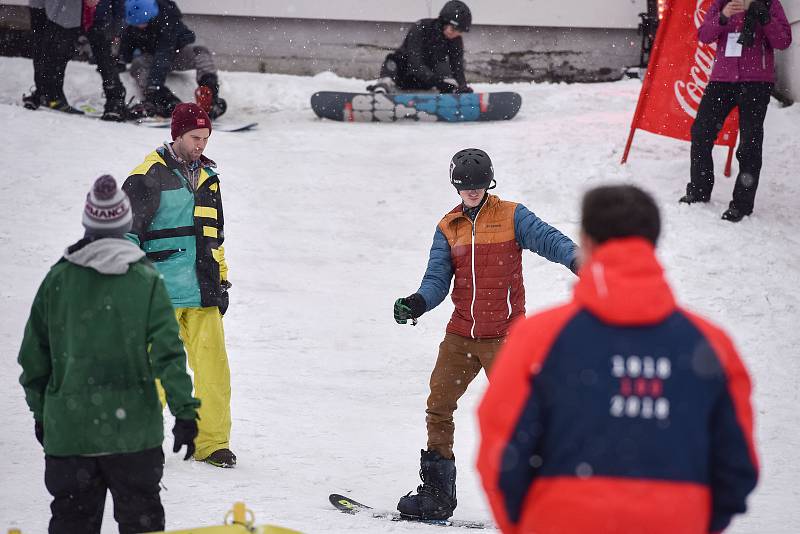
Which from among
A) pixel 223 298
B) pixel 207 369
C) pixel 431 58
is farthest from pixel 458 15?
pixel 207 369

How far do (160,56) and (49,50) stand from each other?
5.44 feet

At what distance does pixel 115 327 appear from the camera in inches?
131

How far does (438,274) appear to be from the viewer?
4.78 meters

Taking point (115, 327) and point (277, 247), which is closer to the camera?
point (115, 327)

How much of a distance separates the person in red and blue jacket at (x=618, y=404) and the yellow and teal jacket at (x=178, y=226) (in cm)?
311

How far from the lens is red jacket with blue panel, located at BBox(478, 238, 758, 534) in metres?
2.22

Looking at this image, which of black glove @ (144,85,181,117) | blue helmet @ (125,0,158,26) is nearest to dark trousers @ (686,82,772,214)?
black glove @ (144,85,181,117)

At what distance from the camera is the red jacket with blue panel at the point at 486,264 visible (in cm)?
474

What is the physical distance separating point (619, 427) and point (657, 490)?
0.52 ft

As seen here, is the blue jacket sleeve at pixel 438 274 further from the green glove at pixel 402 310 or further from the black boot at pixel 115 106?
the black boot at pixel 115 106

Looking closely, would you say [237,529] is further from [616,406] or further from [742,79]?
[742,79]

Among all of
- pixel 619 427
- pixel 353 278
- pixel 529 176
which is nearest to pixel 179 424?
pixel 619 427

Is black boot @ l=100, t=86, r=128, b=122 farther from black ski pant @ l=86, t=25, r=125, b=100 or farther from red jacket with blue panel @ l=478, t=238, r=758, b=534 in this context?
red jacket with blue panel @ l=478, t=238, r=758, b=534

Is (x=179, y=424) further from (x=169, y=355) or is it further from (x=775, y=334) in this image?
(x=775, y=334)
